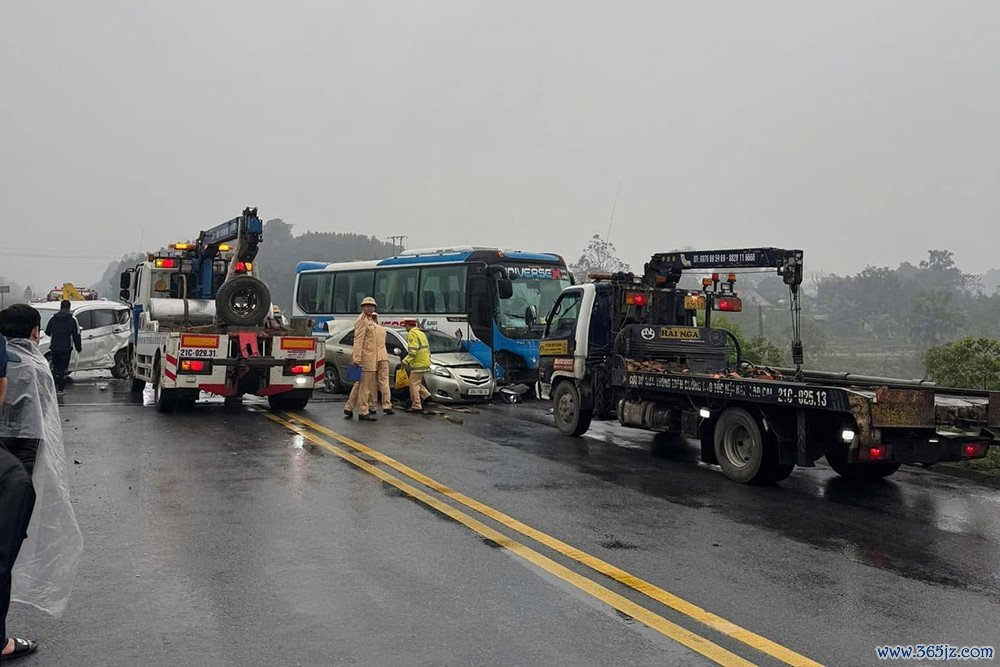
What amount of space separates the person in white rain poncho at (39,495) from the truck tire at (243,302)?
10398mm

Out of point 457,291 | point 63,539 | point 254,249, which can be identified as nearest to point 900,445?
point 63,539

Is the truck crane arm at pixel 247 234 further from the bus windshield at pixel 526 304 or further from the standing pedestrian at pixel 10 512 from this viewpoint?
the standing pedestrian at pixel 10 512

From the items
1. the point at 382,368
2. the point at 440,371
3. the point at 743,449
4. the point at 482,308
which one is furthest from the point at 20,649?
the point at 482,308

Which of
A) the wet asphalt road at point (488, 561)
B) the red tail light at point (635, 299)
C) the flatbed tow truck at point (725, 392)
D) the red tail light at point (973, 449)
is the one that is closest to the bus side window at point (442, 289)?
the flatbed tow truck at point (725, 392)

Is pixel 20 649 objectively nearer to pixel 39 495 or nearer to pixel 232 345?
pixel 39 495

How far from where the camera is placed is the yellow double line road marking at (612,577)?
456cm

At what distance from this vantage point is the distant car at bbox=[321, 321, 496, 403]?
1764 cm

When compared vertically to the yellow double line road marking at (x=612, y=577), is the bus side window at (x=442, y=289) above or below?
above

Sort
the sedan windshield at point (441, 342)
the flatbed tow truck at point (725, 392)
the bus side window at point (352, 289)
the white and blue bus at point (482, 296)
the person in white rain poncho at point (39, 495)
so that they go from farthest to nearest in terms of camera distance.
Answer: the bus side window at point (352, 289)
the white and blue bus at point (482, 296)
the sedan windshield at point (441, 342)
the flatbed tow truck at point (725, 392)
the person in white rain poncho at point (39, 495)

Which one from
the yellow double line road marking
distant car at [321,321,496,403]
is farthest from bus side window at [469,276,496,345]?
the yellow double line road marking

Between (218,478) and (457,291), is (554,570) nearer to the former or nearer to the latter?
(218,478)

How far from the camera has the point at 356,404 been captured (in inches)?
606

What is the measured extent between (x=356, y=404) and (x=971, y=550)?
10398 mm

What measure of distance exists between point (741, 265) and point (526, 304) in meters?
8.93
